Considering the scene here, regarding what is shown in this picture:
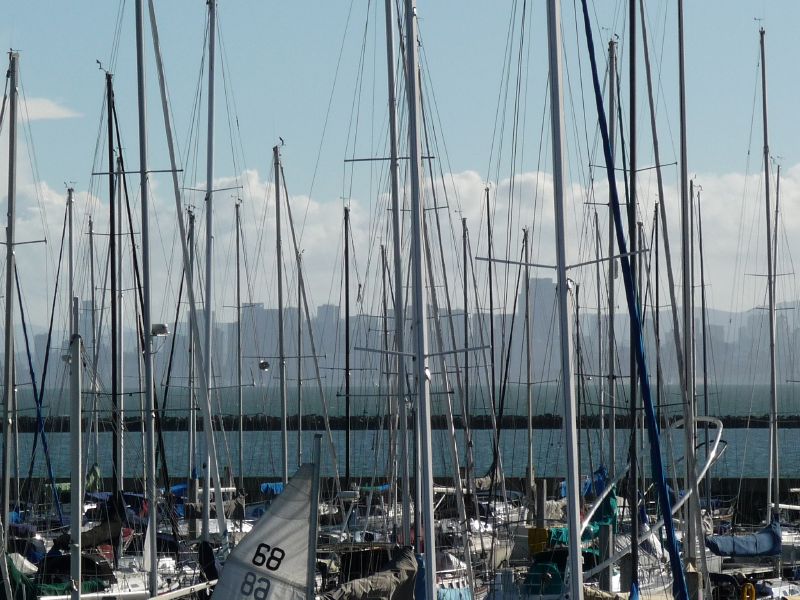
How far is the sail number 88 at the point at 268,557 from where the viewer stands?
15508 millimetres

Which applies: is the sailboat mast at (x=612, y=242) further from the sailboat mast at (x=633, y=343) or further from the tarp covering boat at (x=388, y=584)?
the tarp covering boat at (x=388, y=584)

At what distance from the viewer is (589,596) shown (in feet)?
65.6

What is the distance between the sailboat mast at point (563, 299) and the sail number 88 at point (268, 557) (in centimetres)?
328

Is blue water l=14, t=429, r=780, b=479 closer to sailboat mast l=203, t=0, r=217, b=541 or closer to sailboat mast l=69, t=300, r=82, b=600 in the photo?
sailboat mast l=203, t=0, r=217, b=541

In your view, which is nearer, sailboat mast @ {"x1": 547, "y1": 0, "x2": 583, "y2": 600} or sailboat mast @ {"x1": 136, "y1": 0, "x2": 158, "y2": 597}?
sailboat mast @ {"x1": 547, "y1": 0, "x2": 583, "y2": 600}

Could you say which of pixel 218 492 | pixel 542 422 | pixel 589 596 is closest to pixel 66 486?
pixel 218 492

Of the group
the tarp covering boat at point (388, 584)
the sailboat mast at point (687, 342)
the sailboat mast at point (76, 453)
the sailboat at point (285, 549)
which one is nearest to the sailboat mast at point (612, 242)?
the sailboat mast at point (687, 342)

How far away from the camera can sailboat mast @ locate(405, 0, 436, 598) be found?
17297 millimetres

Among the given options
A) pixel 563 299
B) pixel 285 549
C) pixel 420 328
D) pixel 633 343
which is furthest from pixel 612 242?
pixel 285 549

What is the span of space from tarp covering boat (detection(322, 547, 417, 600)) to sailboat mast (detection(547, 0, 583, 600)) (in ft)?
15.0

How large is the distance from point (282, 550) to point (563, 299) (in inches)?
168

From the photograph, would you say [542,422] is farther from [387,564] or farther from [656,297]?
[387,564]

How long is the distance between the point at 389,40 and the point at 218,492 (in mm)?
7926

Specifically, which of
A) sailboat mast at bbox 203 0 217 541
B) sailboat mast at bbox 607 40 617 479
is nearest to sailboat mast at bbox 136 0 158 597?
sailboat mast at bbox 203 0 217 541
